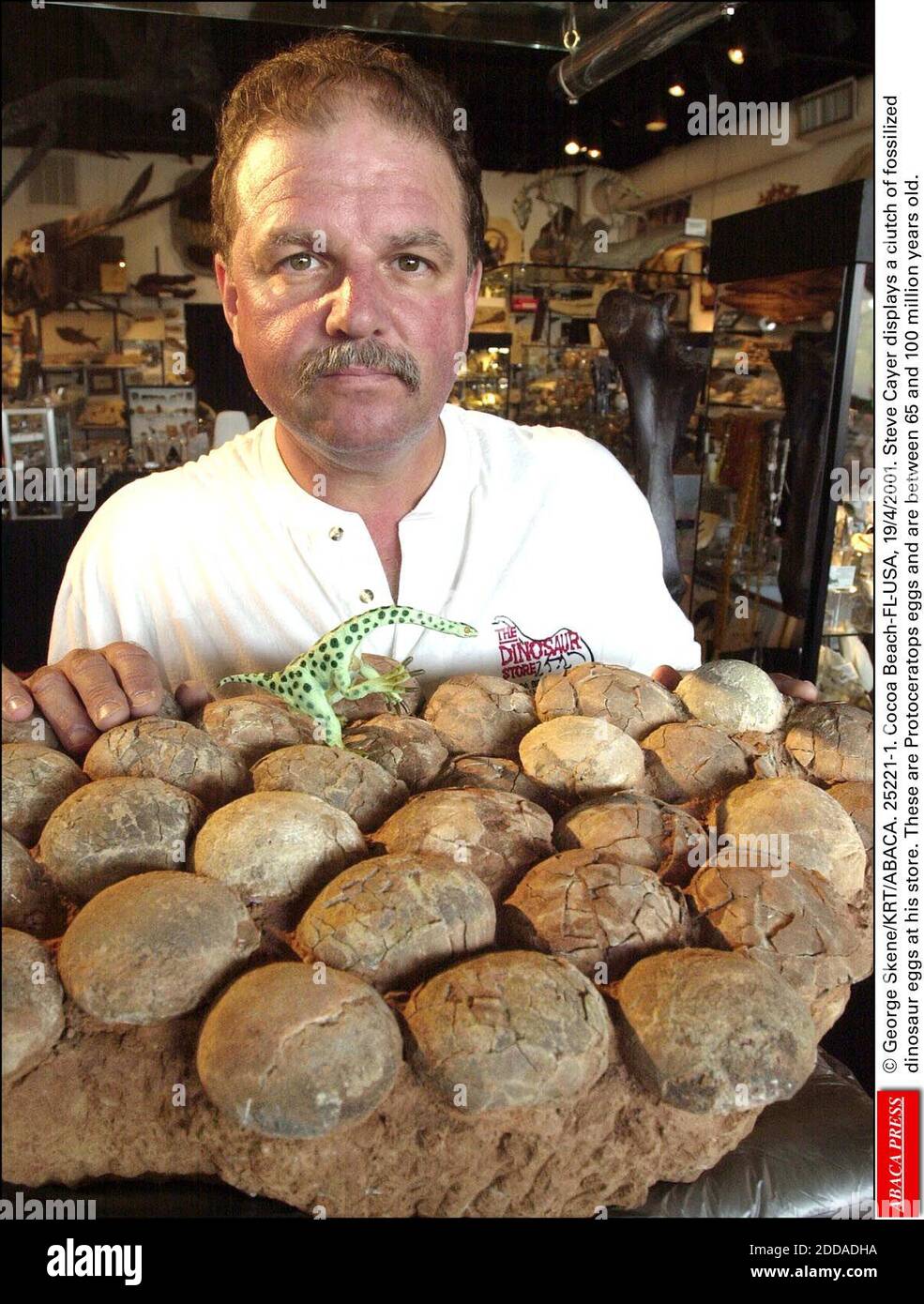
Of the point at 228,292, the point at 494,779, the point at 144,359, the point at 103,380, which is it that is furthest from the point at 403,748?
the point at 144,359

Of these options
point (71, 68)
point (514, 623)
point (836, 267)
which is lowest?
point (514, 623)

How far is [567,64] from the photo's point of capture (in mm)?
1524

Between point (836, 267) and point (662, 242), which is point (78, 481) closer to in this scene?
point (836, 267)

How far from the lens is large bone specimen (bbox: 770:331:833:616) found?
224cm

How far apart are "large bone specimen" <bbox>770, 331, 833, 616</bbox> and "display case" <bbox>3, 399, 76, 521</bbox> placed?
1.56 meters

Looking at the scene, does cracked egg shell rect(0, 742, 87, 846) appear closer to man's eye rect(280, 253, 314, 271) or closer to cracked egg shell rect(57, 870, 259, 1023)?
cracked egg shell rect(57, 870, 259, 1023)

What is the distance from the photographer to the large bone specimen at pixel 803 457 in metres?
2.24

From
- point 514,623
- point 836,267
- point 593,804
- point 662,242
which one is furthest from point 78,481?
point 662,242

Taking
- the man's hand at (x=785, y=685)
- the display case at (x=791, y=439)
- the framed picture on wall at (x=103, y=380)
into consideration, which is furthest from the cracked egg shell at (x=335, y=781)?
the framed picture on wall at (x=103, y=380)

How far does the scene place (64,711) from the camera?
49.4 inches

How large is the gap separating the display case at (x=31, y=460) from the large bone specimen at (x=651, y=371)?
111 cm

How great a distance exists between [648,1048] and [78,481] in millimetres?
1769

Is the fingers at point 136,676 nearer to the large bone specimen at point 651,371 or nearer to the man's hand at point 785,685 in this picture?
the man's hand at point 785,685

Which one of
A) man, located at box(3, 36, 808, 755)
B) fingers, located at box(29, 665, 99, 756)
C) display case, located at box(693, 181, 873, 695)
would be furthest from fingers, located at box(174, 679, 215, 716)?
display case, located at box(693, 181, 873, 695)
